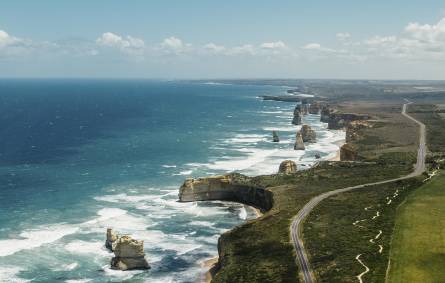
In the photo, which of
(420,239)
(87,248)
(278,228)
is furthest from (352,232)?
(87,248)

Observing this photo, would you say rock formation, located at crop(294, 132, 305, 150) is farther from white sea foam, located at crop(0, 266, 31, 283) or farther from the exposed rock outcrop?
white sea foam, located at crop(0, 266, 31, 283)

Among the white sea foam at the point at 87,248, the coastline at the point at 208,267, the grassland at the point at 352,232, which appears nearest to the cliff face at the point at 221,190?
the grassland at the point at 352,232

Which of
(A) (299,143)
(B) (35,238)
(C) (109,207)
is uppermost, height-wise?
(A) (299,143)

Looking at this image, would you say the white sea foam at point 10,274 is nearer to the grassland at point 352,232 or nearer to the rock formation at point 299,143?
the grassland at point 352,232

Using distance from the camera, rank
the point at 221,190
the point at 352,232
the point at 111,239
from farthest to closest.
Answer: the point at 221,190
the point at 111,239
the point at 352,232

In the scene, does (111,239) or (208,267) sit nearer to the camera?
(208,267)

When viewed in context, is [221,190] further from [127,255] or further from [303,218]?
[127,255]

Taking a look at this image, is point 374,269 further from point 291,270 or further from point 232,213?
point 232,213

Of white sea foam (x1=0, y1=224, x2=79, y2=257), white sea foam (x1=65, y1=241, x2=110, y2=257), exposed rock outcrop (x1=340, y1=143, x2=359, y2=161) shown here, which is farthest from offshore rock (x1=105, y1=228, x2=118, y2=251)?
exposed rock outcrop (x1=340, y1=143, x2=359, y2=161)
